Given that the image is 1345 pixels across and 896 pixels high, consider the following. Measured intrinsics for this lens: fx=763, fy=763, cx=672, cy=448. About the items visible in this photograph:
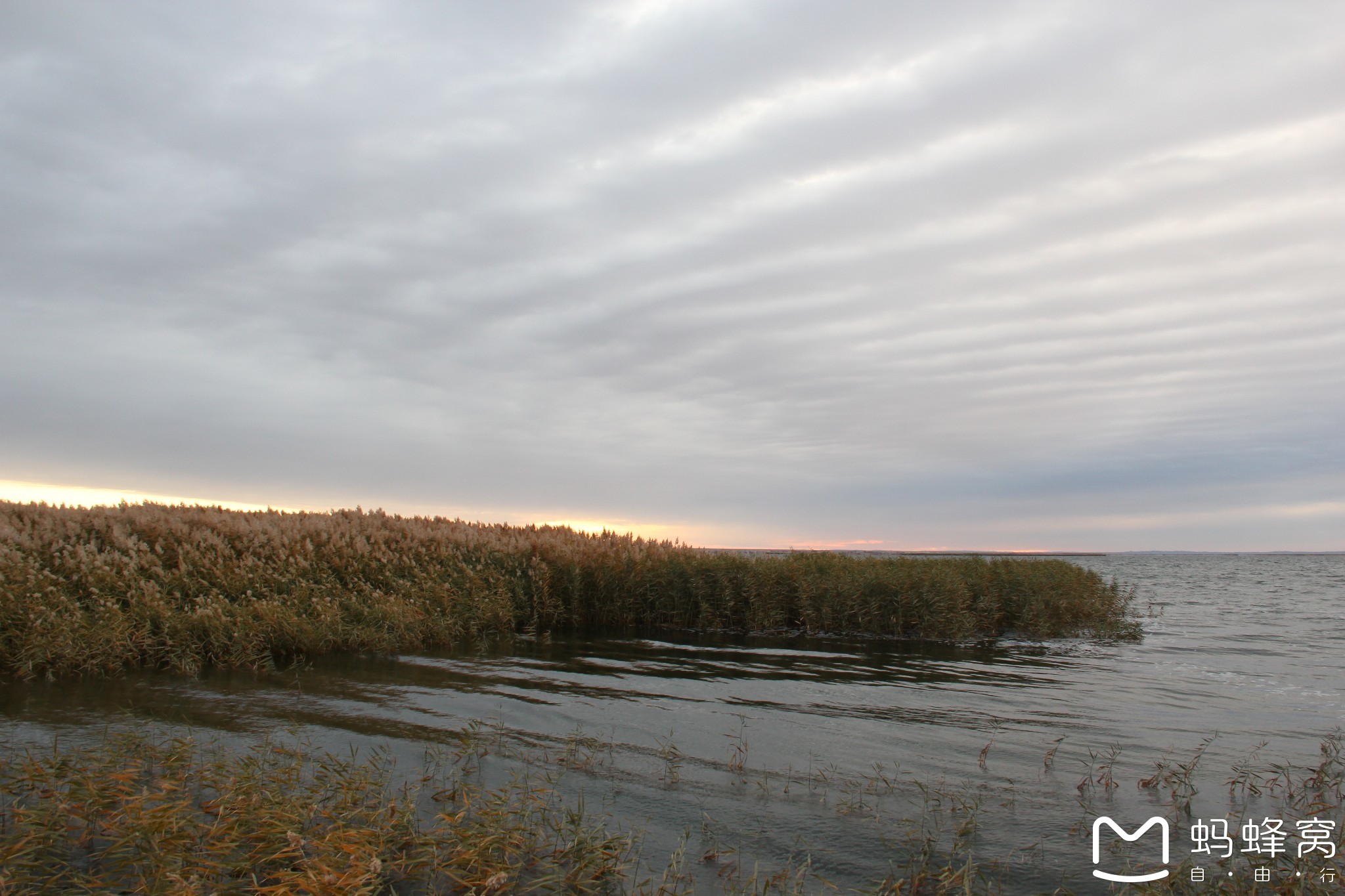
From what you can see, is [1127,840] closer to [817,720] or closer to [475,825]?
[817,720]

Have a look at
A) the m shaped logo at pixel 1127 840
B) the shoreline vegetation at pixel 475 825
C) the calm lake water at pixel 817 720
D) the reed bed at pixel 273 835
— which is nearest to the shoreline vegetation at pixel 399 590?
the calm lake water at pixel 817 720

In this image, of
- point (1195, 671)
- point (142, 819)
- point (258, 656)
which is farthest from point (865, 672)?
point (142, 819)

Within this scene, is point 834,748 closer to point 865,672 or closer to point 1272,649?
point 865,672

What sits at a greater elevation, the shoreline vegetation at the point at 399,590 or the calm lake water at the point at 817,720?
the shoreline vegetation at the point at 399,590

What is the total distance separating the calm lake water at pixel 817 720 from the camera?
712cm

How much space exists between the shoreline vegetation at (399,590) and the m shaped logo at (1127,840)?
1324 centimetres

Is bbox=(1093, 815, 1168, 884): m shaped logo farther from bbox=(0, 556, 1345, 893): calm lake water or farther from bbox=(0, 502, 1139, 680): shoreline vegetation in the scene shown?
bbox=(0, 502, 1139, 680): shoreline vegetation

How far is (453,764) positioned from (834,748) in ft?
15.7

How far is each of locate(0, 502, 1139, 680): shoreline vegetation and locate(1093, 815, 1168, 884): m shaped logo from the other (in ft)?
43.5

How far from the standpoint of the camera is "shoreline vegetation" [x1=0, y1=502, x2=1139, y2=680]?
14.1 metres

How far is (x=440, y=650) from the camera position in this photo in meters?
17.4

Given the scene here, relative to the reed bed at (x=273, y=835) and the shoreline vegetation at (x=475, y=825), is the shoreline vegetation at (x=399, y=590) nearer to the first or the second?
the shoreline vegetation at (x=475, y=825)

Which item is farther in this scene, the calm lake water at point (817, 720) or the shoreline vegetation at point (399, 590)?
the shoreline vegetation at point (399, 590)

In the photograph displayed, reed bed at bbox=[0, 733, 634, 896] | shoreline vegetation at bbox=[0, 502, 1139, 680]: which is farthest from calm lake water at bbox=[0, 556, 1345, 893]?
shoreline vegetation at bbox=[0, 502, 1139, 680]
